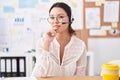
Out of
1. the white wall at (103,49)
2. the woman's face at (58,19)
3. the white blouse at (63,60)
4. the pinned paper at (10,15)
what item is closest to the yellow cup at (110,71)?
the white blouse at (63,60)

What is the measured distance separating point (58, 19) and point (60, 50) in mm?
237

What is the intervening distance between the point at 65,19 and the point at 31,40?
1.26 meters

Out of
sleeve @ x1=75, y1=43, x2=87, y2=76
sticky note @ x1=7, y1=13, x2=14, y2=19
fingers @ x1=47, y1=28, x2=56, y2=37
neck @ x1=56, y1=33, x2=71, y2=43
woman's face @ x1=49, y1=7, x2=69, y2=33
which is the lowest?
sleeve @ x1=75, y1=43, x2=87, y2=76

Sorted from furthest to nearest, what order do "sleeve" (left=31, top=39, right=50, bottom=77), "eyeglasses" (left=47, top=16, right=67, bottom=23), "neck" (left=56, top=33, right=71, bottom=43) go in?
1. "neck" (left=56, top=33, right=71, bottom=43)
2. "eyeglasses" (left=47, top=16, right=67, bottom=23)
3. "sleeve" (left=31, top=39, right=50, bottom=77)

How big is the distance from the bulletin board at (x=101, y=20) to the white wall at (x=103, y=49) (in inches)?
A: 2.4

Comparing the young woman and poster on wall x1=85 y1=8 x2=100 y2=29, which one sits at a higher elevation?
poster on wall x1=85 y1=8 x2=100 y2=29

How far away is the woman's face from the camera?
6.18 ft

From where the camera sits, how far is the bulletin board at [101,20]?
10.3 ft

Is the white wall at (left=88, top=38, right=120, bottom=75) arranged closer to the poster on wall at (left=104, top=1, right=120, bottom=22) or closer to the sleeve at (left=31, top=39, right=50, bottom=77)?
the poster on wall at (left=104, top=1, right=120, bottom=22)

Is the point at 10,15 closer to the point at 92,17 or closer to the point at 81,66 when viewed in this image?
the point at 92,17

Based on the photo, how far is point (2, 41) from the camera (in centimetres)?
313

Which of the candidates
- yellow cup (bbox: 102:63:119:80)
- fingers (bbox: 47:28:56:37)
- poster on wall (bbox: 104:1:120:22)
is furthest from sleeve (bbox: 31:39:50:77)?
poster on wall (bbox: 104:1:120:22)

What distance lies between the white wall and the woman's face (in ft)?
4.08

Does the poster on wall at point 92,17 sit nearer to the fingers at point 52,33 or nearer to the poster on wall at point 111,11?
the poster on wall at point 111,11
